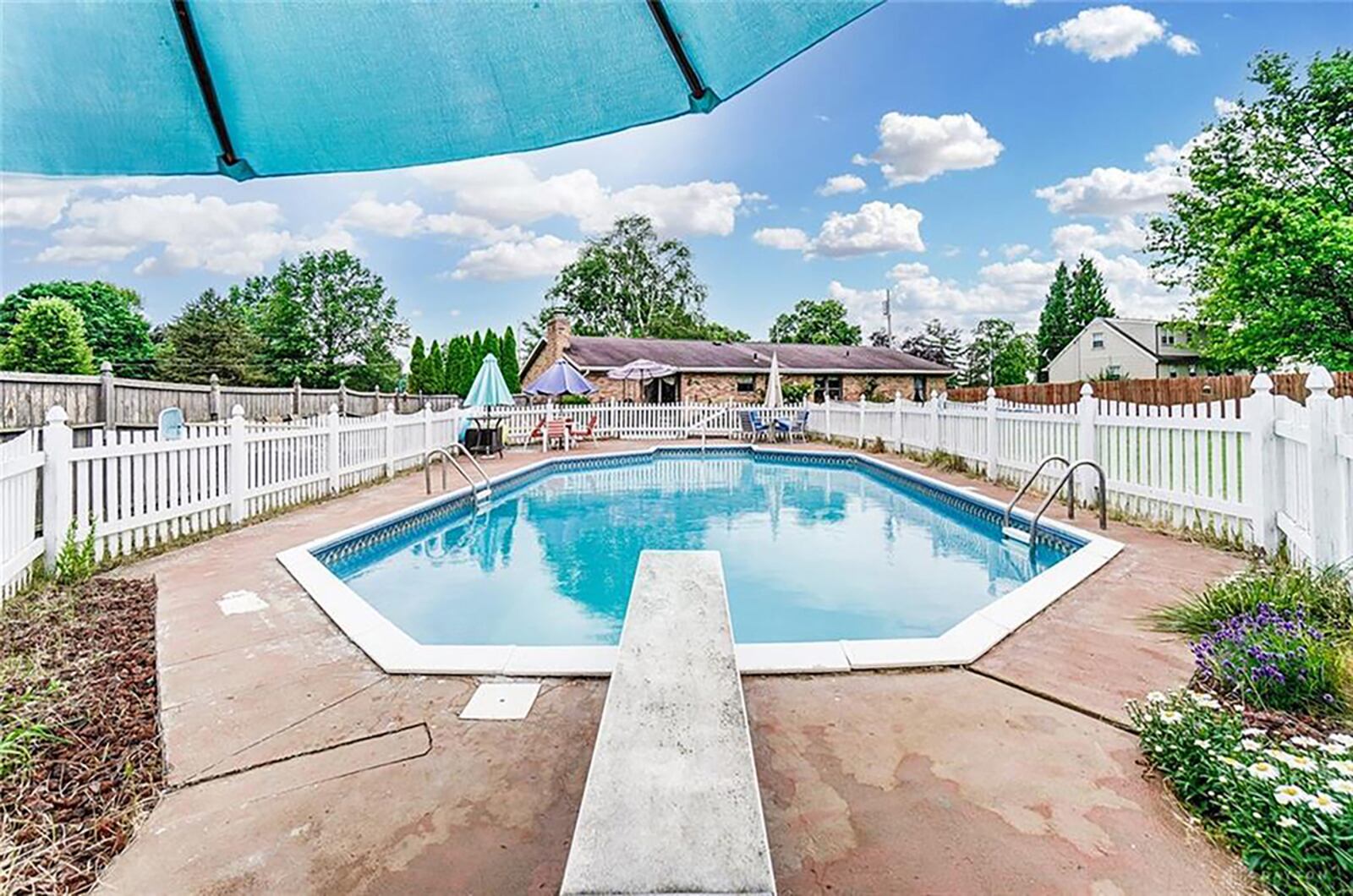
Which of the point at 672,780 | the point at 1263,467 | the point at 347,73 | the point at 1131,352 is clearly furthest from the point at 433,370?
the point at 1131,352

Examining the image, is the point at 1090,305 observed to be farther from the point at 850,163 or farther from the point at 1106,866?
the point at 1106,866

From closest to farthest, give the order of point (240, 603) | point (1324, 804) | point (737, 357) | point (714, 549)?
1. point (1324, 804)
2. point (240, 603)
3. point (714, 549)
4. point (737, 357)

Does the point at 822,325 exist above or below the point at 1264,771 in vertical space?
above

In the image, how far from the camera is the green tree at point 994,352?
147 ft

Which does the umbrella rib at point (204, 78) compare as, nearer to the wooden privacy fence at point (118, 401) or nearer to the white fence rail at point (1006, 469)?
the white fence rail at point (1006, 469)

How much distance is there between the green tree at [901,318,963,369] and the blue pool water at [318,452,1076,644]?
132ft

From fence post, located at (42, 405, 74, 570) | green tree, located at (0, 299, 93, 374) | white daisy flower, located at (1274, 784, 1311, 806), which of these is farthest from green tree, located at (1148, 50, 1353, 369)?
green tree, located at (0, 299, 93, 374)

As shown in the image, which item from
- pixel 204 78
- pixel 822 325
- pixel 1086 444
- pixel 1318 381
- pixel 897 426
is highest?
pixel 822 325

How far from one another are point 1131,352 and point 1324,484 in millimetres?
36482

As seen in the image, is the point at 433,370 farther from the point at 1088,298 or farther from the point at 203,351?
the point at 1088,298

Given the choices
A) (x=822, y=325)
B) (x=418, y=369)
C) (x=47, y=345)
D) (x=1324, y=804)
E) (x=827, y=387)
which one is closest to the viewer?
(x=1324, y=804)

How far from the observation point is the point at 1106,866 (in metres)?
1.83

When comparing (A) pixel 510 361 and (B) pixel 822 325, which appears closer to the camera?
(A) pixel 510 361

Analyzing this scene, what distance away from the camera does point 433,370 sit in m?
29.0
